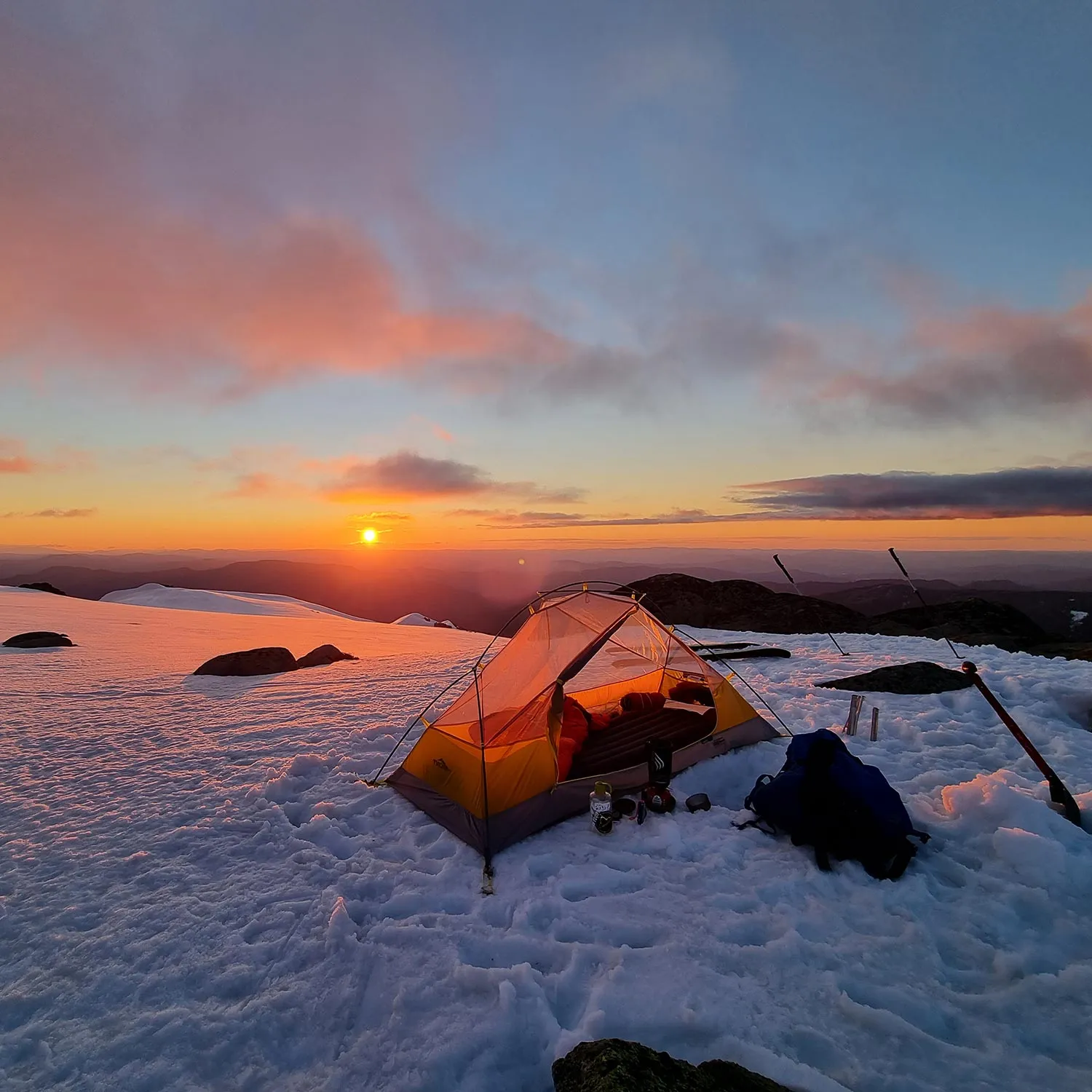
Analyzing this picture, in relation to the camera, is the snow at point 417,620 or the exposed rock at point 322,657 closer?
the exposed rock at point 322,657

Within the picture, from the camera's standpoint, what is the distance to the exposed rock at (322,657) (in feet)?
51.2

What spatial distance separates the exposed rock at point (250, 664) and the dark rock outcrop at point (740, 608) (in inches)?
441

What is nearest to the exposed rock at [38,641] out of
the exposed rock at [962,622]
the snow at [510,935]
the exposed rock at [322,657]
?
the exposed rock at [322,657]

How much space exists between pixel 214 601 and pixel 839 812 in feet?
157

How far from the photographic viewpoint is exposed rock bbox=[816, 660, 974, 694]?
9.77m

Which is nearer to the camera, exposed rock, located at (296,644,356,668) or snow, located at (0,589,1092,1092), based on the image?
snow, located at (0,589,1092,1092)

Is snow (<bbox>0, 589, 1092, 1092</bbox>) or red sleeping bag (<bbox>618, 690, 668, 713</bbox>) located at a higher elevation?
red sleeping bag (<bbox>618, 690, 668, 713</bbox>)

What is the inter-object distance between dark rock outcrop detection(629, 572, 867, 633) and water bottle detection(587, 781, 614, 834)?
515 inches

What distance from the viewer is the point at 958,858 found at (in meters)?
5.11

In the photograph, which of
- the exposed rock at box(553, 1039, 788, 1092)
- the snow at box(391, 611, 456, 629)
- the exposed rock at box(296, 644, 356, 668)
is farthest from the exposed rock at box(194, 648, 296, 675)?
the snow at box(391, 611, 456, 629)

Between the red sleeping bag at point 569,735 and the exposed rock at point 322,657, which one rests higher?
the red sleeping bag at point 569,735

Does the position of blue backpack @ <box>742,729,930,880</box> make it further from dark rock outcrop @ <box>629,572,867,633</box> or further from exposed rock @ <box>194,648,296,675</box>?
dark rock outcrop @ <box>629,572,867,633</box>

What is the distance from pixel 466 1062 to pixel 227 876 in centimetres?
301

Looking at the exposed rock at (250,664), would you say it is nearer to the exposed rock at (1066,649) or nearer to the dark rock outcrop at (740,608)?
the dark rock outcrop at (740,608)
